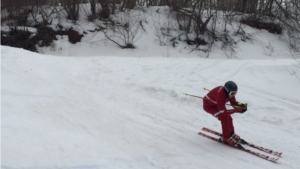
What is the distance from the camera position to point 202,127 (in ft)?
26.7

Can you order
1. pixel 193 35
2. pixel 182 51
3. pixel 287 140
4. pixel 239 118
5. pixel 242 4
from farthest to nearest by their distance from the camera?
pixel 242 4 < pixel 193 35 < pixel 182 51 < pixel 239 118 < pixel 287 140

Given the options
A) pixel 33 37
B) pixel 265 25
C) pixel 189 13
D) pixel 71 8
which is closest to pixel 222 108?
pixel 189 13

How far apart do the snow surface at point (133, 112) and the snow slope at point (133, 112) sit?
19mm

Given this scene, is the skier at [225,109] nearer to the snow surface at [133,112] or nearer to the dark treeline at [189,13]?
the snow surface at [133,112]

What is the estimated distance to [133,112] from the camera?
8641mm

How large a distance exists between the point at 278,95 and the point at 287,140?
286 centimetres

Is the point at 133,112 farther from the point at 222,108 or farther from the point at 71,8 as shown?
the point at 71,8

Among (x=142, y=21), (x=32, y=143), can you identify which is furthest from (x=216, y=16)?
(x=32, y=143)

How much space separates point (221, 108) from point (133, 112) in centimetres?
265

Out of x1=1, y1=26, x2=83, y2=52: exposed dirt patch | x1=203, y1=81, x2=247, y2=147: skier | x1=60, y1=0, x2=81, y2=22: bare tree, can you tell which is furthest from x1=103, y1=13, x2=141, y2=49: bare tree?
x1=203, y1=81, x2=247, y2=147: skier

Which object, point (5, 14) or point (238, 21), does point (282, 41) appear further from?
point (5, 14)

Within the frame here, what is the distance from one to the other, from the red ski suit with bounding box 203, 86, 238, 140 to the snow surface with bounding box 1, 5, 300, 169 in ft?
1.28

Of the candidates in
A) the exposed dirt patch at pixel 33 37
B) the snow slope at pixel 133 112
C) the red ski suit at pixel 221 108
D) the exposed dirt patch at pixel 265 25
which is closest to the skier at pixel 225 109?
the red ski suit at pixel 221 108

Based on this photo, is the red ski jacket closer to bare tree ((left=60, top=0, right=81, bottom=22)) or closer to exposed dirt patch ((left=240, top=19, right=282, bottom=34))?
bare tree ((left=60, top=0, right=81, bottom=22))
